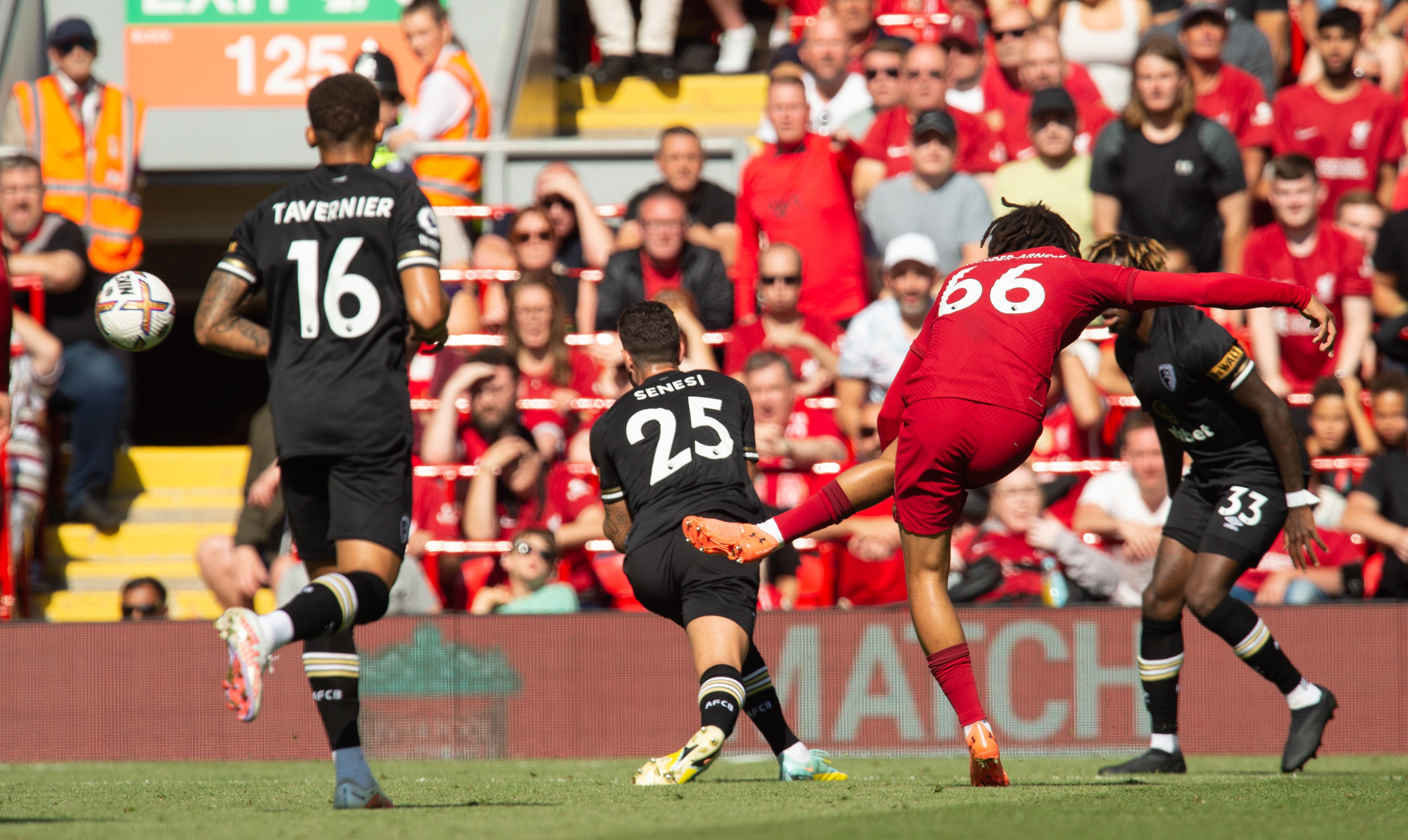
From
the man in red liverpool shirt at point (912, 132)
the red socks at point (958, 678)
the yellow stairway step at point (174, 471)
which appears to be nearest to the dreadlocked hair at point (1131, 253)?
the red socks at point (958, 678)

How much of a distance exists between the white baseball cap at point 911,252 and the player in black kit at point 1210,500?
3190mm

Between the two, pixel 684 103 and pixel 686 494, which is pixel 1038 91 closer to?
pixel 684 103

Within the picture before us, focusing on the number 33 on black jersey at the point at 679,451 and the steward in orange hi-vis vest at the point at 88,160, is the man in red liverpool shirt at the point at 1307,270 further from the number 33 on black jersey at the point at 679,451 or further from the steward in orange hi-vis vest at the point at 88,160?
the steward in orange hi-vis vest at the point at 88,160

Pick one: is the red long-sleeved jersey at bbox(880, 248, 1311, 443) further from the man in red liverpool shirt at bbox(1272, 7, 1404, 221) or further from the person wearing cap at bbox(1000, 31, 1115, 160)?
the man in red liverpool shirt at bbox(1272, 7, 1404, 221)

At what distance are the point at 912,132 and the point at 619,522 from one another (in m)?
5.46

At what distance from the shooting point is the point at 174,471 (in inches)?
474

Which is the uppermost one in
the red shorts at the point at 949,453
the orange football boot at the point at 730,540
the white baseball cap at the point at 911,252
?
the white baseball cap at the point at 911,252

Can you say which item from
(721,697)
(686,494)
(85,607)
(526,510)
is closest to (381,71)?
(526,510)

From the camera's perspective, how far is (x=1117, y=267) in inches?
220

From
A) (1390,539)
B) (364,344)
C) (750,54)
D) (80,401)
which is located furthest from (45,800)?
(750,54)

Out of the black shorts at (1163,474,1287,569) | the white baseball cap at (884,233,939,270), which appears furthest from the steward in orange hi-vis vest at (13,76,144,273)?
the black shorts at (1163,474,1287,569)

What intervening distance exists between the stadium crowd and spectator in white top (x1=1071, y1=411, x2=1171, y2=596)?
20 mm

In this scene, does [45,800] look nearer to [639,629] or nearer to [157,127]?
[639,629]

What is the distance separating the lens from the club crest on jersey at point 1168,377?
663cm
